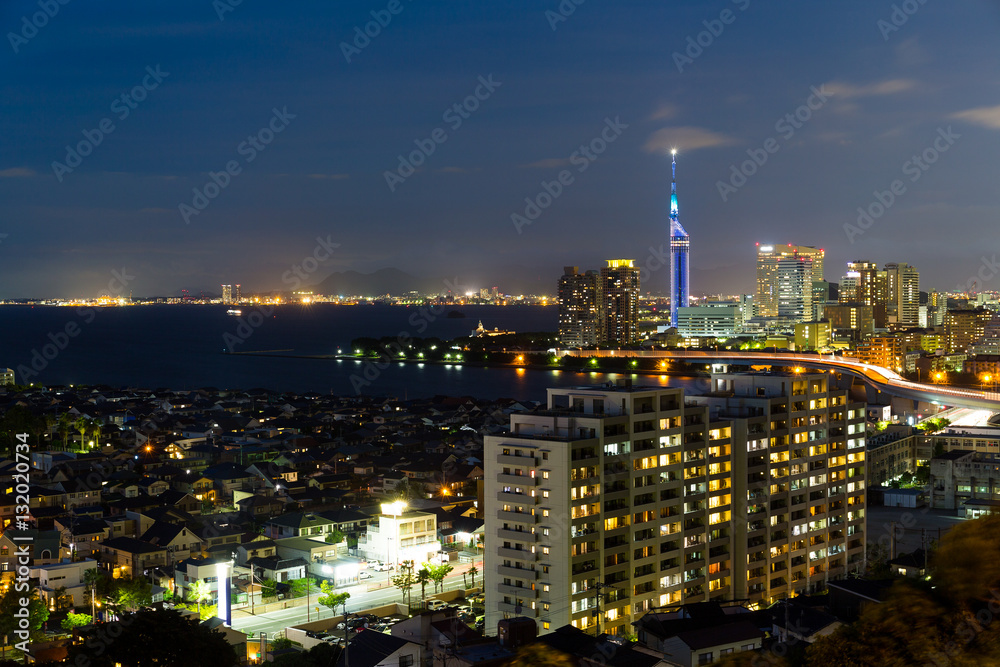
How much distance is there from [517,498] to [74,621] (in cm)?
298

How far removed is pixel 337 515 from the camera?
848cm

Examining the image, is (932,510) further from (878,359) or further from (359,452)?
(878,359)

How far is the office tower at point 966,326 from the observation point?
1594 inches

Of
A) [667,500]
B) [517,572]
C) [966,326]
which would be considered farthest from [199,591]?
[966,326]

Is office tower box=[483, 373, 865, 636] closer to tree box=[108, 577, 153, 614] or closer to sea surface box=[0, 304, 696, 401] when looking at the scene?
tree box=[108, 577, 153, 614]

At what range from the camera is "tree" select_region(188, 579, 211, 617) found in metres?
6.18

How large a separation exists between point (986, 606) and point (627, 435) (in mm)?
3926

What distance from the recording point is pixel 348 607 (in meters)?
6.52

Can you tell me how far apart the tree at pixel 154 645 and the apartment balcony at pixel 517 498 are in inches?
89.5

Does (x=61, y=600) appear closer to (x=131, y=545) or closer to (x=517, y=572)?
(x=131, y=545)

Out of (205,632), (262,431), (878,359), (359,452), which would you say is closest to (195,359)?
(262,431)

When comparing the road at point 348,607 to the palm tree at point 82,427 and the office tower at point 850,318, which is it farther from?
the office tower at point 850,318

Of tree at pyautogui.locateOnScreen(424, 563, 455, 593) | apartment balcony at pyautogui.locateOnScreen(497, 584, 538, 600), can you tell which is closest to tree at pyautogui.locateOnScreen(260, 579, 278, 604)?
tree at pyautogui.locateOnScreen(424, 563, 455, 593)

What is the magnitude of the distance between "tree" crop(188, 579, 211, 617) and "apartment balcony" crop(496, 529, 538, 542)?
2117 mm
